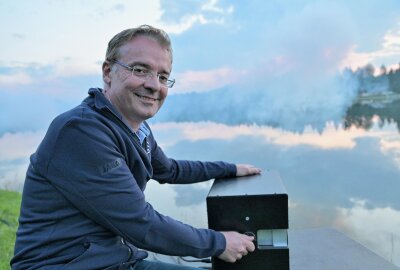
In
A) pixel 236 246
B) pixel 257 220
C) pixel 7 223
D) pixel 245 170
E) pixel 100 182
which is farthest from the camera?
pixel 7 223

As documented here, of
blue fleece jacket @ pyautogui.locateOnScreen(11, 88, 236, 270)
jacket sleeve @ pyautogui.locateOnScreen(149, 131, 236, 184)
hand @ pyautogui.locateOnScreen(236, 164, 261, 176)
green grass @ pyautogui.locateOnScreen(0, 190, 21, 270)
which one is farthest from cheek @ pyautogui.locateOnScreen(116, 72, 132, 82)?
green grass @ pyautogui.locateOnScreen(0, 190, 21, 270)

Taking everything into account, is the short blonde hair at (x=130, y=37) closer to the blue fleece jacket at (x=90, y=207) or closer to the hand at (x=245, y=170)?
the blue fleece jacket at (x=90, y=207)

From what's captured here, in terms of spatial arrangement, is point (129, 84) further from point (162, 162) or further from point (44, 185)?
point (162, 162)

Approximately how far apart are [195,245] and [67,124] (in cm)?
62

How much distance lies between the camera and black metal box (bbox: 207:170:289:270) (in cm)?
164

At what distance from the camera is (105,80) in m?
1.67

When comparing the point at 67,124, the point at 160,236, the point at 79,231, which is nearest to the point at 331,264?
the point at 160,236

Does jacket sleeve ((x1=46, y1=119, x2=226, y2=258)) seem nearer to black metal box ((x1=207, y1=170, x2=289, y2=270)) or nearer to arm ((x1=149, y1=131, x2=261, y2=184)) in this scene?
black metal box ((x1=207, y1=170, x2=289, y2=270))

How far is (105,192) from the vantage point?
1.32 meters

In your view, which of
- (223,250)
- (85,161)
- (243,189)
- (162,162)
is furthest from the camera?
(162,162)

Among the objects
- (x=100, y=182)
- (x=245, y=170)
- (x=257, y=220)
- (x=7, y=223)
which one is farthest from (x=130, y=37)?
(x=7, y=223)

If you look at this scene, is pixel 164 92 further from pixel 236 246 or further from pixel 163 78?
pixel 236 246

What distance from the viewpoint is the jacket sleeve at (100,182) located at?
4.29 feet

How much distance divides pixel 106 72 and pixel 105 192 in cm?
58
